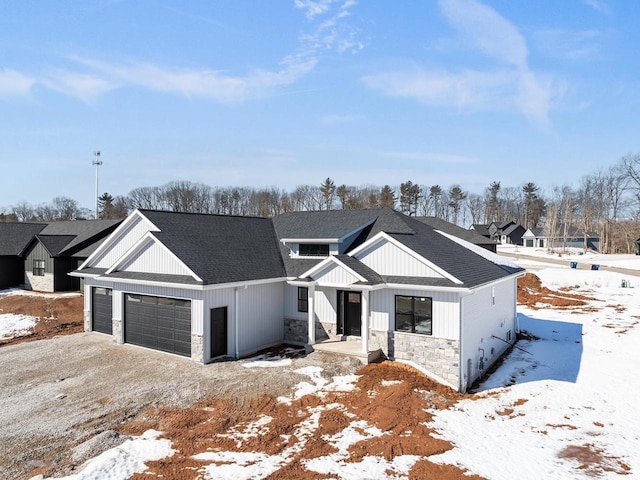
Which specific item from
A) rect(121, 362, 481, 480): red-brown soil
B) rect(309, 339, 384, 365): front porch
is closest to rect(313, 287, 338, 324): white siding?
rect(309, 339, 384, 365): front porch

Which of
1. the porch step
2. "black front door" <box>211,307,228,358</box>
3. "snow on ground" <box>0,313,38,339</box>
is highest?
"black front door" <box>211,307,228,358</box>

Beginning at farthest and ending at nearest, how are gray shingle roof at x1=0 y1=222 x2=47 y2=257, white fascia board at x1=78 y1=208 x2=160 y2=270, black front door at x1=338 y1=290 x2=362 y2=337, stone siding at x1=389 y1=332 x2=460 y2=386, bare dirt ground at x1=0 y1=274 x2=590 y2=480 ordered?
gray shingle roof at x1=0 y1=222 x2=47 y2=257
white fascia board at x1=78 y1=208 x2=160 y2=270
black front door at x1=338 y1=290 x2=362 y2=337
stone siding at x1=389 y1=332 x2=460 y2=386
bare dirt ground at x1=0 y1=274 x2=590 y2=480

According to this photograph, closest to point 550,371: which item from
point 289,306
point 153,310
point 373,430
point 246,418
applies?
point 373,430

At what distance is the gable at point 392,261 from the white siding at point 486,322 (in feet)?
5.45

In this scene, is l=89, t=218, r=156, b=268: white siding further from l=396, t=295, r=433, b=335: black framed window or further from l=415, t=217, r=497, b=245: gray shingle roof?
l=415, t=217, r=497, b=245: gray shingle roof

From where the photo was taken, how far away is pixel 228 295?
14.9m

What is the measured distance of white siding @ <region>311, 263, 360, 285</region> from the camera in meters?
14.4

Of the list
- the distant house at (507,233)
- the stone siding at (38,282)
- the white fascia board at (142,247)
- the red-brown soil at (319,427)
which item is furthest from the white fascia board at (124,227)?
the distant house at (507,233)

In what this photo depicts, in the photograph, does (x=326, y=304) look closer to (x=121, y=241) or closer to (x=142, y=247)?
(x=142, y=247)

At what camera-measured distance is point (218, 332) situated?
14641mm

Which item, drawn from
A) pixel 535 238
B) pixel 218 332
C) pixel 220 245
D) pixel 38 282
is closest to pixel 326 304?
pixel 218 332

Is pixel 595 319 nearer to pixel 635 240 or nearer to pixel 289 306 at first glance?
pixel 289 306

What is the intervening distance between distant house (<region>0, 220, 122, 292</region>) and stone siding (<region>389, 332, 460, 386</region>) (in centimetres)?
2468

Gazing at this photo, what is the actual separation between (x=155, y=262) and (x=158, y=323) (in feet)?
7.36
